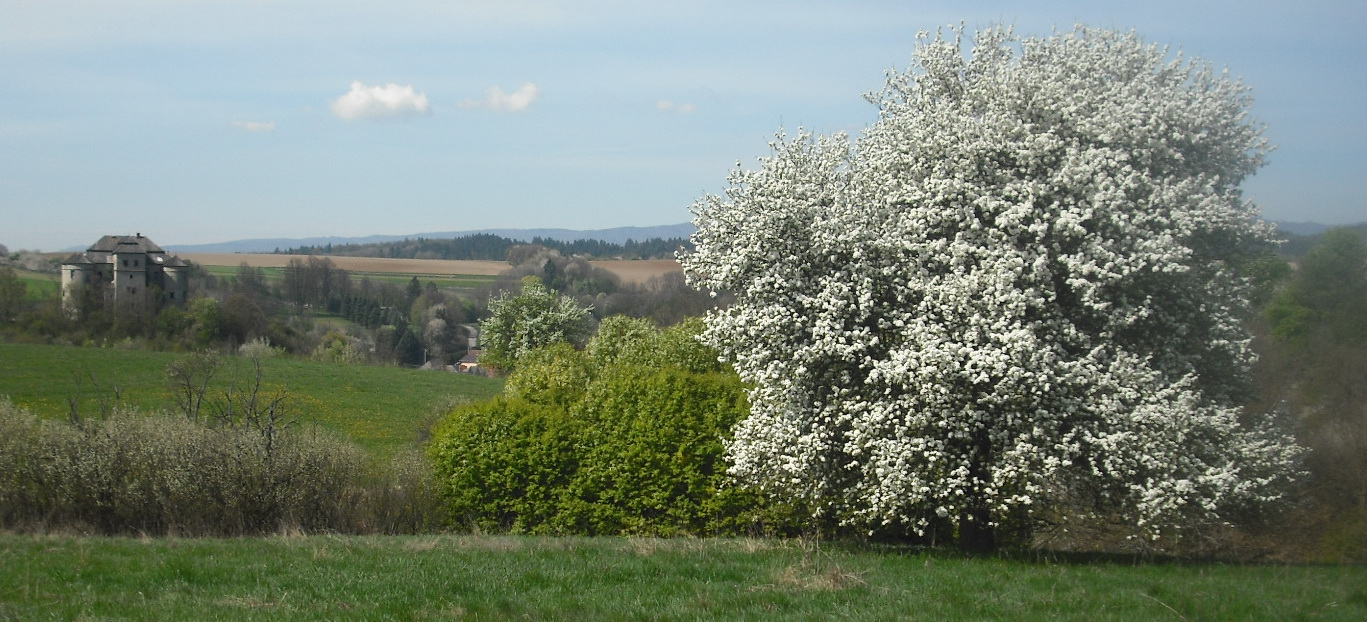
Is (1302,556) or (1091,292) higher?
(1091,292)

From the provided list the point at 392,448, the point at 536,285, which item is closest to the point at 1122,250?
the point at 392,448

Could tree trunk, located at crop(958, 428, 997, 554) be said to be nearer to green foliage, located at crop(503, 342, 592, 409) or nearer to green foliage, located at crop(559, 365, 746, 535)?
green foliage, located at crop(559, 365, 746, 535)

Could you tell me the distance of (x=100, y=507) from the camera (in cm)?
1958

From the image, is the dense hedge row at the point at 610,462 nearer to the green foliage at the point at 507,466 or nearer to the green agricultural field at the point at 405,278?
the green foliage at the point at 507,466

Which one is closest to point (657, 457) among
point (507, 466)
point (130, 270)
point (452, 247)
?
point (507, 466)

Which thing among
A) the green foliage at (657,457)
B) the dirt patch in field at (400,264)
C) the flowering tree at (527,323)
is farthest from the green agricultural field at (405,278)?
the green foliage at (657,457)

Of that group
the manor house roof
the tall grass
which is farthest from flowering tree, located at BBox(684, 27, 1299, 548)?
the manor house roof

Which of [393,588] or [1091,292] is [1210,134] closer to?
[1091,292]

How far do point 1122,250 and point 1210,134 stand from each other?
8.16ft

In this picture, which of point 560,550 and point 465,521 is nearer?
point 560,550

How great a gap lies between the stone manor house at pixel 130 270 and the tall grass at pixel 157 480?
60402mm

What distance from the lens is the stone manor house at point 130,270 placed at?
7656 cm

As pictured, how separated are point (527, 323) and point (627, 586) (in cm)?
5340

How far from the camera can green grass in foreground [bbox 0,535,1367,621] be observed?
370 inches
